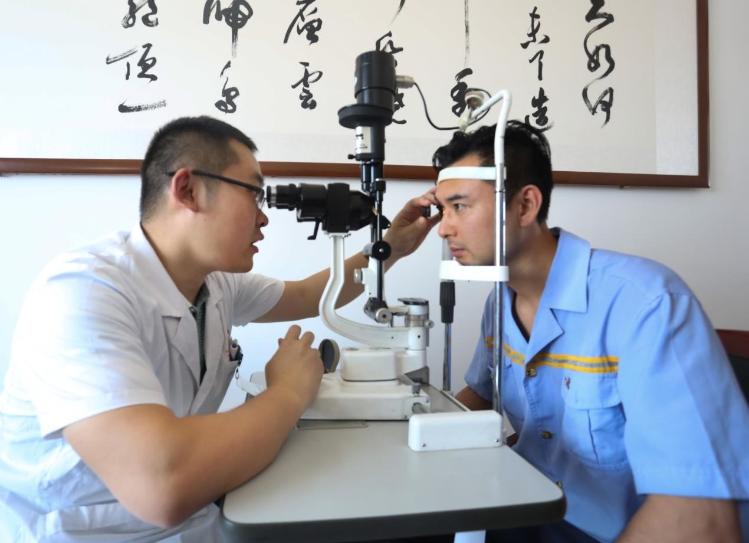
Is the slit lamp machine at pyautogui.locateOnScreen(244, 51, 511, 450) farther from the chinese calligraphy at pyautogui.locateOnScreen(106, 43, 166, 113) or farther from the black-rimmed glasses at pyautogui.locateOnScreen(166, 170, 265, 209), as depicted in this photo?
the chinese calligraphy at pyautogui.locateOnScreen(106, 43, 166, 113)

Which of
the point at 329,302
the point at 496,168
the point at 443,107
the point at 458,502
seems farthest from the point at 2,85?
the point at 458,502

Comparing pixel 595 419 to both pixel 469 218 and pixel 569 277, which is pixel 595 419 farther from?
pixel 469 218

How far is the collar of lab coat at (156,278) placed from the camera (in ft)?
3.12

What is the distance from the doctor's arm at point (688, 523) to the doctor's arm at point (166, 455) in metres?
0.60

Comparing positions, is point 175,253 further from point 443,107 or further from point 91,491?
point 443,107

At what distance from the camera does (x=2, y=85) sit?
4.70 feet

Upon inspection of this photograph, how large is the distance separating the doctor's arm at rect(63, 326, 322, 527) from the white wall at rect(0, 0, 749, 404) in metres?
0.95

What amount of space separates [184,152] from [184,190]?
87mm

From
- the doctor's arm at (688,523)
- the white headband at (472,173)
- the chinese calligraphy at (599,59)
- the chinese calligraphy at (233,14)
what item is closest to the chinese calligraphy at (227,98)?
the chinese calligraphy at (233,14)

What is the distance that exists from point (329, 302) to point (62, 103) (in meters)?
1.10

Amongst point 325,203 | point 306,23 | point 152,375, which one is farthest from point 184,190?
point 306,23

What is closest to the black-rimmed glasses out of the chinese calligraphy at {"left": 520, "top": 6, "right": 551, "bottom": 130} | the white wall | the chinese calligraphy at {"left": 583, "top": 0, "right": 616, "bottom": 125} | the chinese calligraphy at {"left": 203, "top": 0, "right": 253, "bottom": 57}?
the white wall

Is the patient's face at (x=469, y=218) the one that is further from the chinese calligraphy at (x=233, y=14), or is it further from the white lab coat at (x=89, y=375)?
the chinese calligraphy at (x=233, y=14)

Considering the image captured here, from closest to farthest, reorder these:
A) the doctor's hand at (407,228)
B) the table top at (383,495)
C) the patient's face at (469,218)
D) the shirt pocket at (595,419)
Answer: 1. the table top at (383,495)
2. the shirt pocket at (595,419)
3. the patient's face at (469,218)
4. the doctor's hand at (407,228)
